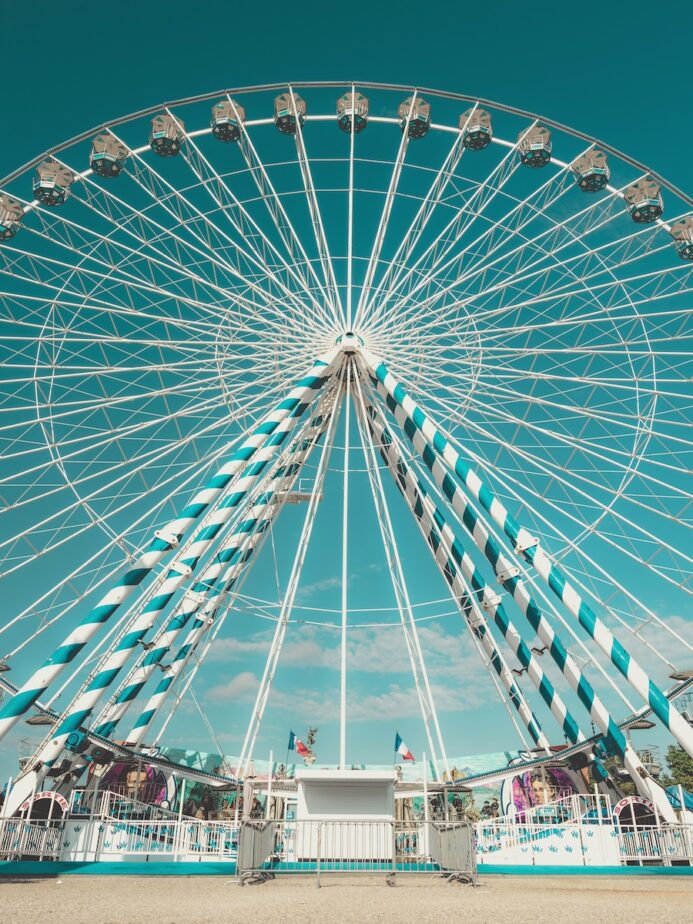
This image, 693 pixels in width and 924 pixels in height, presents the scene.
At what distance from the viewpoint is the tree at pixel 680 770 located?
4884 centimetres

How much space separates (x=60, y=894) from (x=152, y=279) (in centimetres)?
1496

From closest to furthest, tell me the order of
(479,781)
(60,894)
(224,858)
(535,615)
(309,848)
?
(60,894) → (309,848) → (224,858) → (535,615) → (479,781)

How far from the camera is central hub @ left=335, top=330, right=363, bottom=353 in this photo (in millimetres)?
20500

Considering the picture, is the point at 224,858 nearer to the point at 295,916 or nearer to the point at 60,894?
the point at 60,894

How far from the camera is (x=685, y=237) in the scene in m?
19.0

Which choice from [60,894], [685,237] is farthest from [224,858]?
[685,237]

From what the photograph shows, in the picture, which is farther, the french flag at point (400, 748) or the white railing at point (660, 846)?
the french flag at point (400, 748)

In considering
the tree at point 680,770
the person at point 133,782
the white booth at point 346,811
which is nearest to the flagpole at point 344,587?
the white booth at point 346,811

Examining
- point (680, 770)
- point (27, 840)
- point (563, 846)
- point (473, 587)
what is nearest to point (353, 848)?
point (563, 846)

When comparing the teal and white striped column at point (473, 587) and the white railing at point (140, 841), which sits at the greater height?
the teal and white striped column at point (473, 587)

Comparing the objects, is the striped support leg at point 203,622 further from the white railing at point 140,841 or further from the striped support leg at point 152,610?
the white railing at point 140,841

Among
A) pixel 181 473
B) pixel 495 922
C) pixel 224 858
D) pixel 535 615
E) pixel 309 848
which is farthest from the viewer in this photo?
pixel 181 473

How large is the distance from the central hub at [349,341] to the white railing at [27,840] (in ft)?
48.0

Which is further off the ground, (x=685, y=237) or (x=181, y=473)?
(x=685, y=237)
